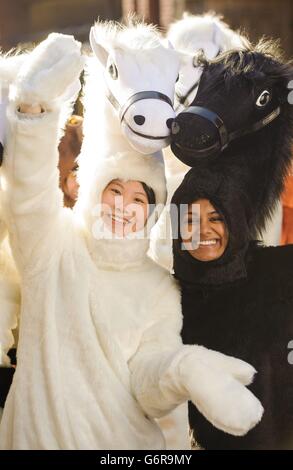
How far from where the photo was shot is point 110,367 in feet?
7.23

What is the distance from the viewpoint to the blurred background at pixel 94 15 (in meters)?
5.81

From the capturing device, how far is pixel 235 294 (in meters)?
2.40

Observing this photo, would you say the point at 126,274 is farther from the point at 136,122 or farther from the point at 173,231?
the point at 136,122

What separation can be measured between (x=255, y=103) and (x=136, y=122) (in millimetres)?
318

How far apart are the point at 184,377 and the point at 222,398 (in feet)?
0.35

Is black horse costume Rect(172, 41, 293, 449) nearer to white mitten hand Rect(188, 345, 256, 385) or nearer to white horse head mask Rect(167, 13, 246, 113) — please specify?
white mitten hand Rect(188, 345, 256, 385)

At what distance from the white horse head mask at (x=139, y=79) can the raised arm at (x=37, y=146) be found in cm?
11

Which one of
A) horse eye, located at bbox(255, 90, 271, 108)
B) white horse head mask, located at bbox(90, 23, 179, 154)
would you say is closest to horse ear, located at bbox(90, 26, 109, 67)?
white horse head mask, located at bbox(90, 23, 179, 154)

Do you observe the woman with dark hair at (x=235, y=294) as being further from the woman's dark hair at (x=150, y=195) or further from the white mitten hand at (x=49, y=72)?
the white mitten hand at (x=49, y=72)

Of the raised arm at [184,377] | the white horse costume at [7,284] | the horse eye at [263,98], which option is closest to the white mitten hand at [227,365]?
the raised arm at [184,377]

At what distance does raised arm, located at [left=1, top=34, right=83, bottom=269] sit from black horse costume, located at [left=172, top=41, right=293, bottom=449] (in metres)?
0.32

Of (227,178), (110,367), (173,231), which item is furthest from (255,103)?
(110,367)

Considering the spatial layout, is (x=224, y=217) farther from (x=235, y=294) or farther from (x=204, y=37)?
(x=204, y=37)

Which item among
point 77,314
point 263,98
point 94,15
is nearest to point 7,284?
point 77,314
